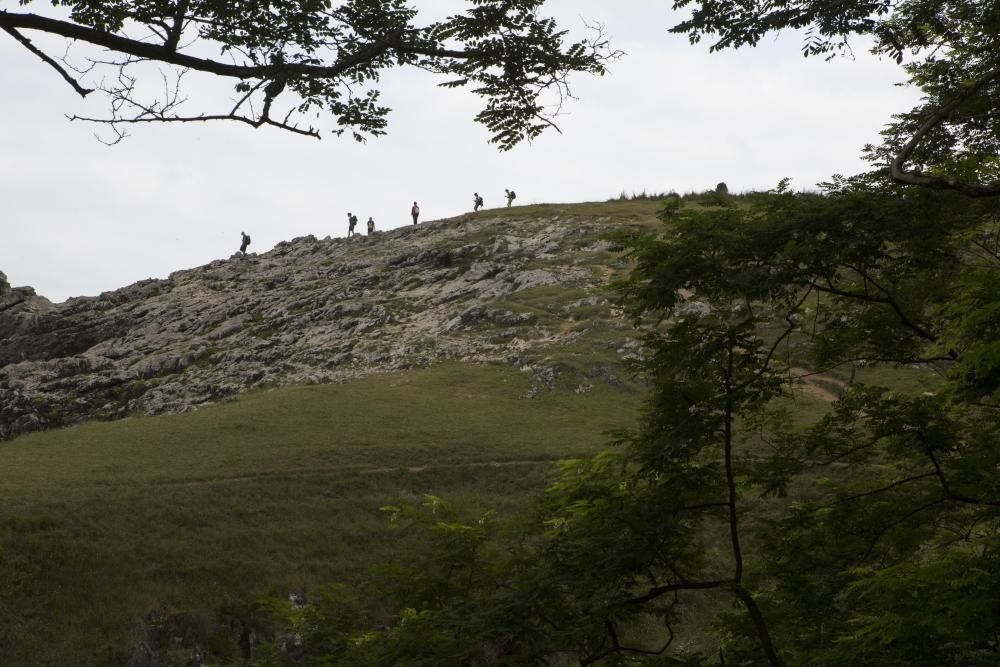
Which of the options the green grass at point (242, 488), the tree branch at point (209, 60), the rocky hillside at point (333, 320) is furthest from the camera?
the rocky hillside at point (333, 320)

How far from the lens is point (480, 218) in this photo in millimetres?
74625

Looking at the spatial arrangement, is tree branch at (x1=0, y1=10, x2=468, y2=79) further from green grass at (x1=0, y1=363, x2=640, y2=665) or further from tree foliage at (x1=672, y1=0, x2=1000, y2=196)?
green grass at (x1=0, y1=363, x2=640, y2=665)

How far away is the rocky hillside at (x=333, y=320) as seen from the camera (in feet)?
169

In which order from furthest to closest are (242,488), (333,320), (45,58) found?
(333,320)
(242,488)
(45,58)

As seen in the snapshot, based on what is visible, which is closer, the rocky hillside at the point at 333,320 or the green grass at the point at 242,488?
the green grass at the point at 242,488

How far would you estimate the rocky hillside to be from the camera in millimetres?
51406

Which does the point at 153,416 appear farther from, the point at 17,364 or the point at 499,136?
the point at 499,136

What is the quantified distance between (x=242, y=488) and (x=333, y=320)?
90.4 ft

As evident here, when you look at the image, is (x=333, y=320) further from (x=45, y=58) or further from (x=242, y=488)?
(x=45, y=58)

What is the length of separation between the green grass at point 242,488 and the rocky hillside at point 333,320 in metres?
3.83

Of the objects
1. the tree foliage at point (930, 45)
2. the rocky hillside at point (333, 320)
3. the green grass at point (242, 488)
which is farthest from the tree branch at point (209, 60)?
the rocky hillside at point (333, 320)

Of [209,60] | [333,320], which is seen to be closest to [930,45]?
[209,60]

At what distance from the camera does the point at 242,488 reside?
109 ft

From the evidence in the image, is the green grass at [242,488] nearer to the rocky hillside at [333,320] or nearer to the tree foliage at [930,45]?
the rocky hillside at [333,320]
